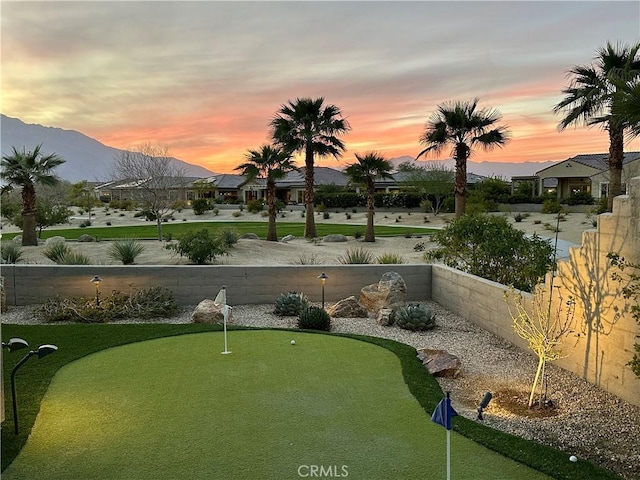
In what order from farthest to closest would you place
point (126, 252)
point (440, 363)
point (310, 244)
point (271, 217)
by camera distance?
point (271, 217), point (310, 244), point (126, 252), point (440, 363)

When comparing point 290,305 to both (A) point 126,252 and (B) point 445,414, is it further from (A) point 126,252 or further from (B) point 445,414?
(A) point 126,252

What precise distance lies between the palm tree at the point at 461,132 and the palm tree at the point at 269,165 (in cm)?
727

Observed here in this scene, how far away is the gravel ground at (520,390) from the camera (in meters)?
4.75

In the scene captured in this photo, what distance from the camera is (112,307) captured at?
35.3 ft

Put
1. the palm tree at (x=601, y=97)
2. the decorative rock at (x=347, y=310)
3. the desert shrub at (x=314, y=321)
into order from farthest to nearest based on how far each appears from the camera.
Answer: the palm tree at (x=601, y=97) < the decorative rock at (x=347, y=310) < the desert shrub at (x=314, y=321)

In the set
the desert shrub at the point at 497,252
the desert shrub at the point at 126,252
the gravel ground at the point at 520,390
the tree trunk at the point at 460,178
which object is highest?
the tree trunk at the point at 460,178

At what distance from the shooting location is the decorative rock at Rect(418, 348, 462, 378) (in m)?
6.92

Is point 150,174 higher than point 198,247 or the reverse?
higher

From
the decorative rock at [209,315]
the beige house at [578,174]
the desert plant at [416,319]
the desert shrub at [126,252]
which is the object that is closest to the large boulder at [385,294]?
the desert plant at [416,319]

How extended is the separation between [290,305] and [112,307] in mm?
3791

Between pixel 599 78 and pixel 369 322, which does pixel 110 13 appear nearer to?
pixel 369 322

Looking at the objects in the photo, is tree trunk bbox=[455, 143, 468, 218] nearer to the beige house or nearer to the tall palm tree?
the tall palm tree

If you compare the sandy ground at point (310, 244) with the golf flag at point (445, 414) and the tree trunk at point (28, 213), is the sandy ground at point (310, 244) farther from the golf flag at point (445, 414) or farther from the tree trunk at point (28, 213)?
A: the golf flag at point (445, 414)

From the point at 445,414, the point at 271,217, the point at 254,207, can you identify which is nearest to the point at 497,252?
the point at 445,414
